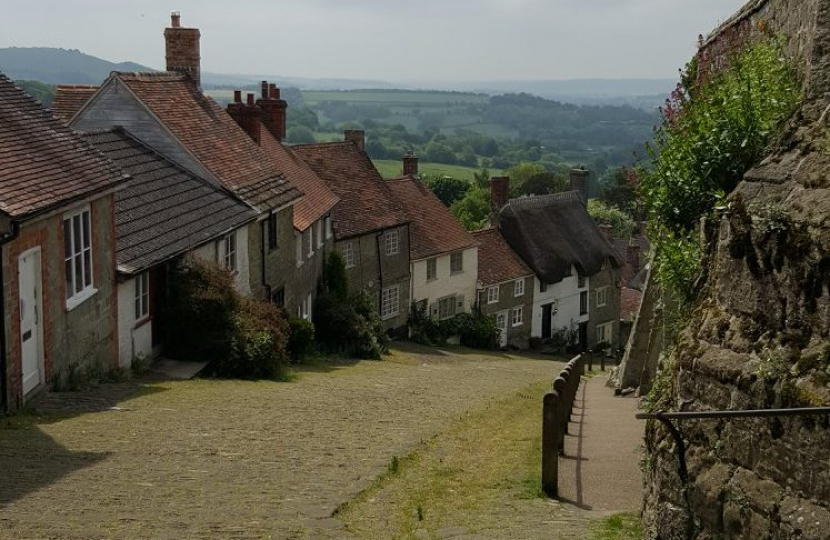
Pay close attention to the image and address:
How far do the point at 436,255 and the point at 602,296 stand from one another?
14.4 meters

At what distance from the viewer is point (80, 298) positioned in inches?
704

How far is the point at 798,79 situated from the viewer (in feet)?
34.9

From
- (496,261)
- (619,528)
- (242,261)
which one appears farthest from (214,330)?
(496,261)

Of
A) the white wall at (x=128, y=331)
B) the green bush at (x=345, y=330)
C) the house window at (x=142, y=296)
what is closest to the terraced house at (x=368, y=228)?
the green bush at (x=345, y=330)

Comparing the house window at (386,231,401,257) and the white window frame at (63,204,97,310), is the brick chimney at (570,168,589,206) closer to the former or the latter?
the house window at (386,231,401,257)

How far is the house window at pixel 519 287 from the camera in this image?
5047cm

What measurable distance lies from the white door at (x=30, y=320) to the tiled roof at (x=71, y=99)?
14.3 meters

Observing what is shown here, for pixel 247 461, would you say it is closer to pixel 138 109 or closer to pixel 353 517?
pixel 353 517

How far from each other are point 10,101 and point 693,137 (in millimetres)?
12554

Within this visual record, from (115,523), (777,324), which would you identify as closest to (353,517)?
(115,523)

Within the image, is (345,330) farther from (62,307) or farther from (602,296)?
(602,296)

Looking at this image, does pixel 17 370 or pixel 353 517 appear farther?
pixel 17 370

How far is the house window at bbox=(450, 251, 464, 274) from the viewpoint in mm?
46750

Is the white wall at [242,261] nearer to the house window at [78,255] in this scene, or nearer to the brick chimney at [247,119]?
the house window at [78,255]
